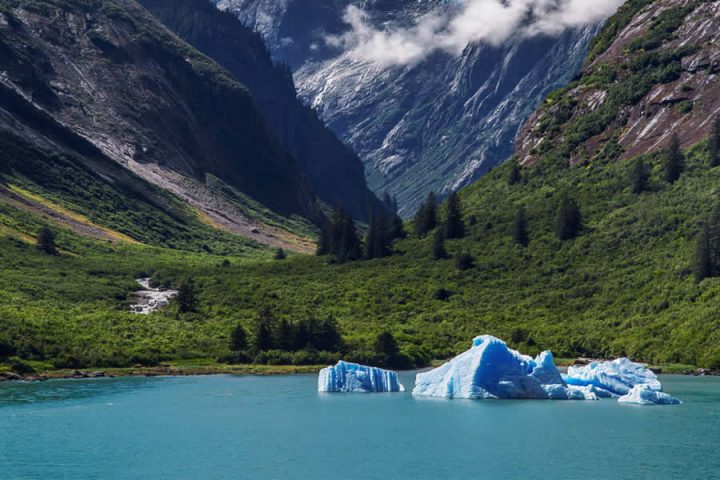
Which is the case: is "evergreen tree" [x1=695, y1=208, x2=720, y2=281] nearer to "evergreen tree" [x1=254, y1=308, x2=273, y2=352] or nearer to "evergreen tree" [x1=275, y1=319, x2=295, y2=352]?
"evergreen tree" [x1=275, y1=319, x2=295, y2=352]

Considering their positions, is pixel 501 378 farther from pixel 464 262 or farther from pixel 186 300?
pixel 464 262

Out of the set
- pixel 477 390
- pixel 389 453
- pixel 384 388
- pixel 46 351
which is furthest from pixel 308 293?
pixel 389 453

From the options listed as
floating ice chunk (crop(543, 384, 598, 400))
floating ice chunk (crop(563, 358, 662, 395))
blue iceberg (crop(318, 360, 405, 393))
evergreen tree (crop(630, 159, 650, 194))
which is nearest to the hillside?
evergreen tree (crop(630, 159, 650, 194))

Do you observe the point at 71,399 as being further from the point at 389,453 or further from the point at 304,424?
the point at 389,453

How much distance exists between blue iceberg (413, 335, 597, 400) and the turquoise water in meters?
1.55

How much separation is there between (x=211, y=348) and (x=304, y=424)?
59222 mm

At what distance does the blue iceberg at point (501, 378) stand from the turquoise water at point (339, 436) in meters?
1.55

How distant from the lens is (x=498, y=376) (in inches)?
3996

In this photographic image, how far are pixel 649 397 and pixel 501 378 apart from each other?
14.3 meters

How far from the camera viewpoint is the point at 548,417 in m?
93.9

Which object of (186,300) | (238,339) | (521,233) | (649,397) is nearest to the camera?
(649,397)

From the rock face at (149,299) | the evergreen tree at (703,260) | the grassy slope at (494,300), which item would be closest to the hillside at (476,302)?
the grassy slope at (494,300)

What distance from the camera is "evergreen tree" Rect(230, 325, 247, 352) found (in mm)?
146750

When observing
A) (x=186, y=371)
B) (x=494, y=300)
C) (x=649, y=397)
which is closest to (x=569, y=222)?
(x=494, y=300)
